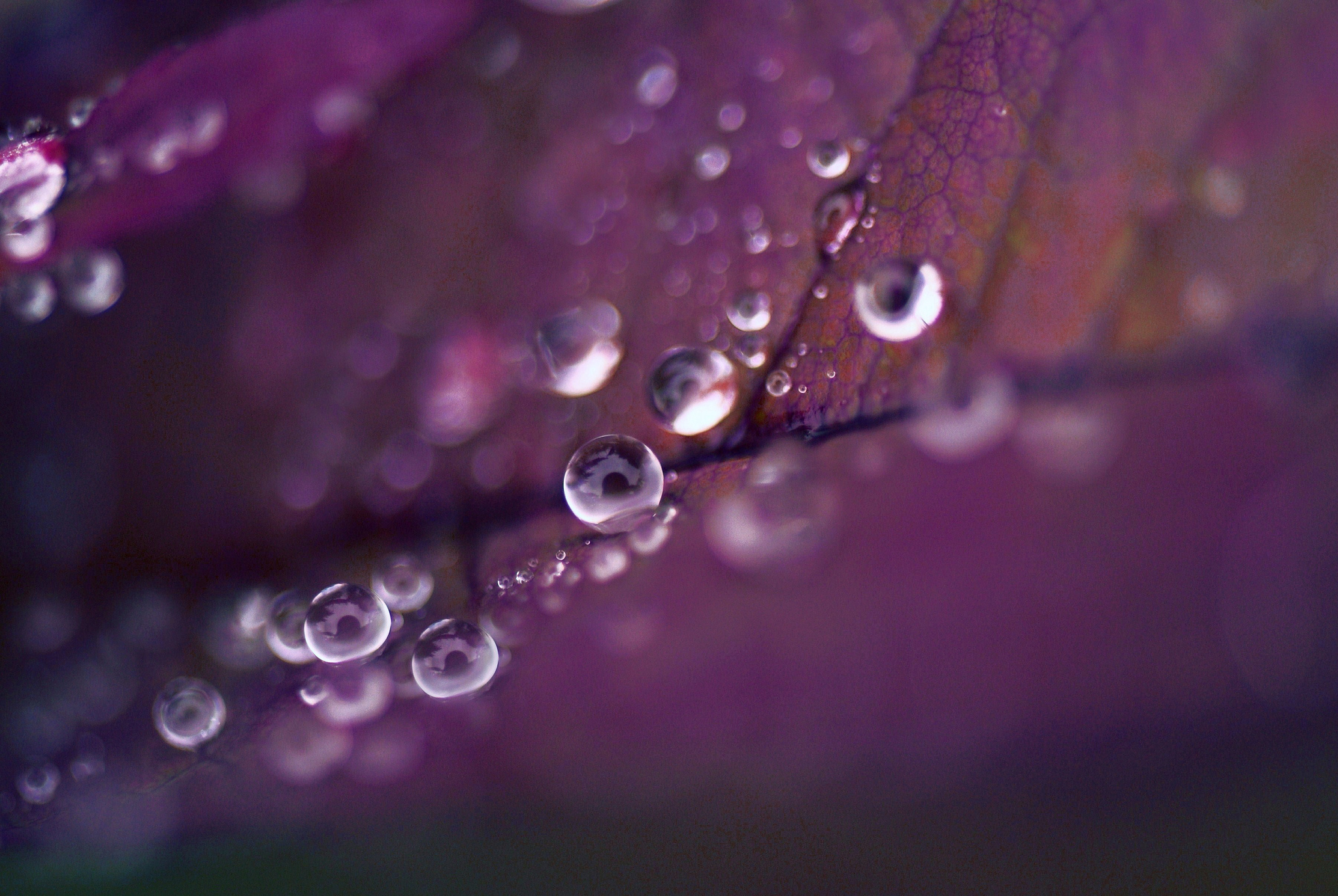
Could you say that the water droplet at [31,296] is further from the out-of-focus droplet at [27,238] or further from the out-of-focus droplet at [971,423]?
the out-of-focus droplet at [971,423]

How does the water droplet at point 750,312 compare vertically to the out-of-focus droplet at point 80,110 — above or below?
below

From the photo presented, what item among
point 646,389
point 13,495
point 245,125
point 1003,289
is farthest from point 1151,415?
point 13,495

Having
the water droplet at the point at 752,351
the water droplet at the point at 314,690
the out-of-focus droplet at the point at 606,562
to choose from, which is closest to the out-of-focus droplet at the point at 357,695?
the water droplet at the point at 314,690

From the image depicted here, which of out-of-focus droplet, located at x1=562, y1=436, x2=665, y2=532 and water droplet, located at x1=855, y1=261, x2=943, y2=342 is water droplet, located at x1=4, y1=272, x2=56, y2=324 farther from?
water droplet, located at x1=855, y1=261, x2=943, y2=342

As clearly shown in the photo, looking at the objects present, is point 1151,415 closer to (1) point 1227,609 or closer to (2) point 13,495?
(1) point 1227,609

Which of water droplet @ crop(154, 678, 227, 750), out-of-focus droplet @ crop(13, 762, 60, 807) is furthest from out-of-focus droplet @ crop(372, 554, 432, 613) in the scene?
out-of-focus droplet @ crop(13, 762, 60, 807)

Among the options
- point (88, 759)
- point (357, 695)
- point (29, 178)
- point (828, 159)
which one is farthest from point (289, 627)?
point (828, 159)
